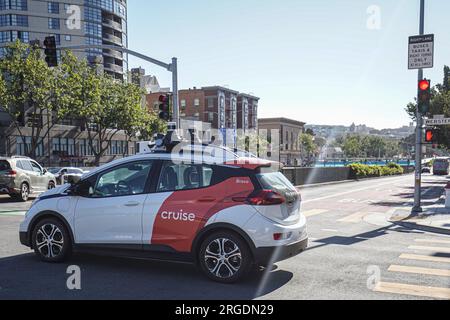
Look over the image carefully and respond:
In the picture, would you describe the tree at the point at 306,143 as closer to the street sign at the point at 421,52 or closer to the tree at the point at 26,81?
the tree at the point at 26,81

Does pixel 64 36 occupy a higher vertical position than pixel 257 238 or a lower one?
higher

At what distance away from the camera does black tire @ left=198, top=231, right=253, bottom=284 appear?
19.6 ft

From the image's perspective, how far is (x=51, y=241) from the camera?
700cm

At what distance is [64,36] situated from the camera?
73.9 m

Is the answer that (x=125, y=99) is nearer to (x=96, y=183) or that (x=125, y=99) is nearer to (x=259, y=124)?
(x=96, y=183)

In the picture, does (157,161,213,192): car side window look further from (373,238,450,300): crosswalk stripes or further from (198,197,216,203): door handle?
(373,238,450,300): crosswalk stripes

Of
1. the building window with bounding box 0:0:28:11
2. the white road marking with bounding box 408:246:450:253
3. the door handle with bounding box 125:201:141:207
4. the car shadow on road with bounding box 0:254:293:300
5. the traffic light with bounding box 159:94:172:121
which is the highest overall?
the building window with bounding box 0:0:28:11

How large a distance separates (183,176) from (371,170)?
4474 centimetres

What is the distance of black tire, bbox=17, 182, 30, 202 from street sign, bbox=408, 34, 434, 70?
48.7 feet

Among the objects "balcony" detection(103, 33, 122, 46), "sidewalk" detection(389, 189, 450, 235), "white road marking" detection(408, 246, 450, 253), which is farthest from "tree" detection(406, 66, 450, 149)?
"balcony" detection(103, 33, 122, 46)

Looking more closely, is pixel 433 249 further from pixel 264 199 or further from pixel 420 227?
pixel 264 199

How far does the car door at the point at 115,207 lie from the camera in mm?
6492
